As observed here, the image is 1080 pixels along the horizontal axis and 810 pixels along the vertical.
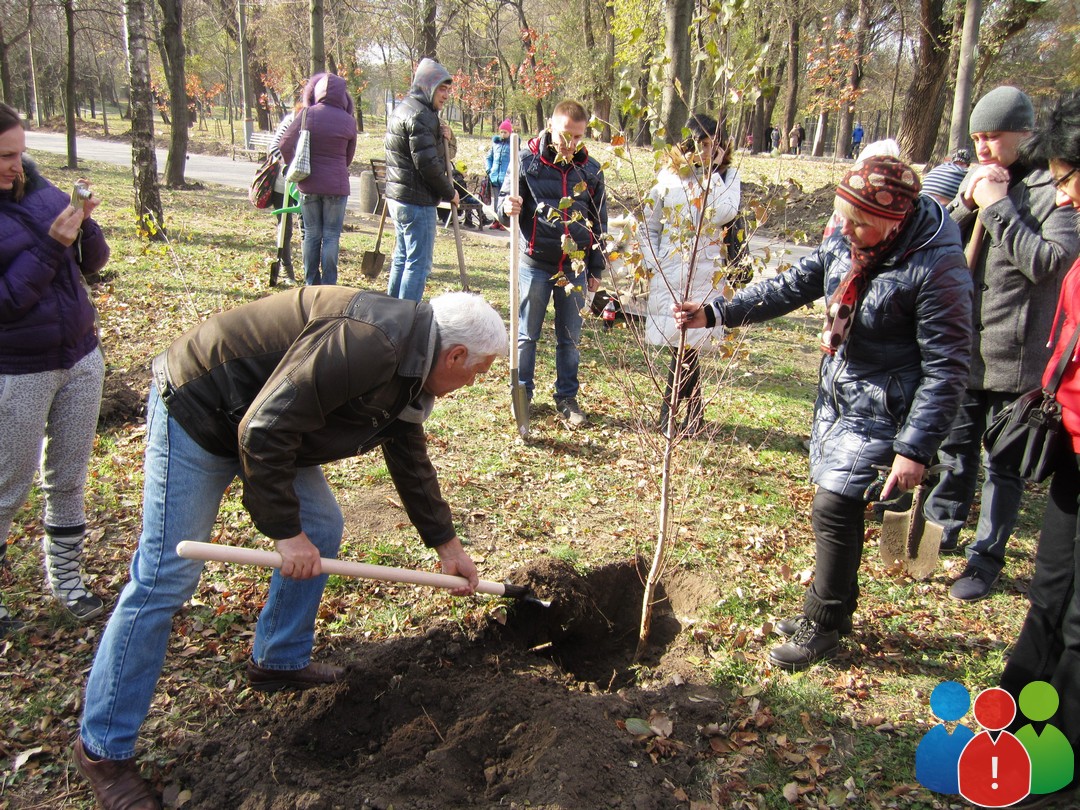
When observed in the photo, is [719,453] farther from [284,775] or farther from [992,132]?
[284,775]

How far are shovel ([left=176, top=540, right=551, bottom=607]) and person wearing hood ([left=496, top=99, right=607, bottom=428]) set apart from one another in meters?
2.33

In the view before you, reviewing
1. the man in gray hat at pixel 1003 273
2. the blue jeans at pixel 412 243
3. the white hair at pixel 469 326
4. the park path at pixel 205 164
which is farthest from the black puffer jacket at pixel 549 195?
the park path at pixel 205 164

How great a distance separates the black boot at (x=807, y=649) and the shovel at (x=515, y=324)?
2.49m

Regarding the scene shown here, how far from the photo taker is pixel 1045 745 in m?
2.41

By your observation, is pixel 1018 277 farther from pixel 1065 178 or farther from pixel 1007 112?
pixel 1065 178

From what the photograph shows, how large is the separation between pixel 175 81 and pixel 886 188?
599 inches

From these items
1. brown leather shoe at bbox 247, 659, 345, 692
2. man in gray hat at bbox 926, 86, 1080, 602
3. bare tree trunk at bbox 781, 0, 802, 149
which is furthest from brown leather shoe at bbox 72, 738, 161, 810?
bare tree trunk at bbox 781, 0, 802, 149

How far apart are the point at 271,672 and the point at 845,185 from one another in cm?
279

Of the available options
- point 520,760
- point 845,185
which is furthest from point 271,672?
point 845,185

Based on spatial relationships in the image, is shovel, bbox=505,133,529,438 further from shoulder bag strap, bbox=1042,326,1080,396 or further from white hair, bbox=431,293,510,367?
shoulder bag strap, bbox=1042,326,1080,396

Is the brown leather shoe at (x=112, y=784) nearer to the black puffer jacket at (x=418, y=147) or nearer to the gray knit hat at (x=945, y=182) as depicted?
the gray knit hat at (x=945, y=182)

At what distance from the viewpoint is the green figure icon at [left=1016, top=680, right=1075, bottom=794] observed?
240cm

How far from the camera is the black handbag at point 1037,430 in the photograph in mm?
2488

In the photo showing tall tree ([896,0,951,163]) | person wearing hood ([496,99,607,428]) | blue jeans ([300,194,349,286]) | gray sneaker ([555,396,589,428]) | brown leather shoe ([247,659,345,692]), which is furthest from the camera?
tall tree ([896,0,951,163])
